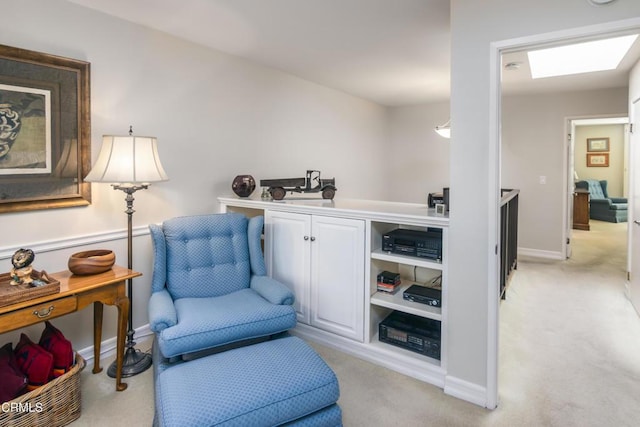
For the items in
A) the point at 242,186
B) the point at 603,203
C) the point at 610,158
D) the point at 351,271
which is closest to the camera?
the point at 351,271

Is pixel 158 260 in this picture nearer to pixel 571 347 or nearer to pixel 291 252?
pixel 291 252

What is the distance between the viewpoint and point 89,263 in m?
2.10

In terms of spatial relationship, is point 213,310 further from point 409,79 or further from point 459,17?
point 409,79

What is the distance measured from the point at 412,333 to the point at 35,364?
2.08 m

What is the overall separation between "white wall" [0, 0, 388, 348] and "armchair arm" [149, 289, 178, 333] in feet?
2.37

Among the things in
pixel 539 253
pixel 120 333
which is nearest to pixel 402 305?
pixel 120 333

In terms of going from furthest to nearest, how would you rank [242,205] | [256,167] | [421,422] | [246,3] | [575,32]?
[256,167] → [242,205] → [246,3] → [421,422] → [575,32]

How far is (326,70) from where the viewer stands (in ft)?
12.5

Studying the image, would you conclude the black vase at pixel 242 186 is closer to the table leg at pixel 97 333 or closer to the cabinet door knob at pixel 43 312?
Result: the table leg at pixel 97 333

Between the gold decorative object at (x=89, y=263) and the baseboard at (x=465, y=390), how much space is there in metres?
2.09

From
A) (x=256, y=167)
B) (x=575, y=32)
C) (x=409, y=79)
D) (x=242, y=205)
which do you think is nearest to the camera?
(x=575, y=32)

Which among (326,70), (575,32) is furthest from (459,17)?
(326,70)

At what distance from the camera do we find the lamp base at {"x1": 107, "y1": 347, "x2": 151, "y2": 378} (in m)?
2.31

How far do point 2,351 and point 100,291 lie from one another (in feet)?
1.77
